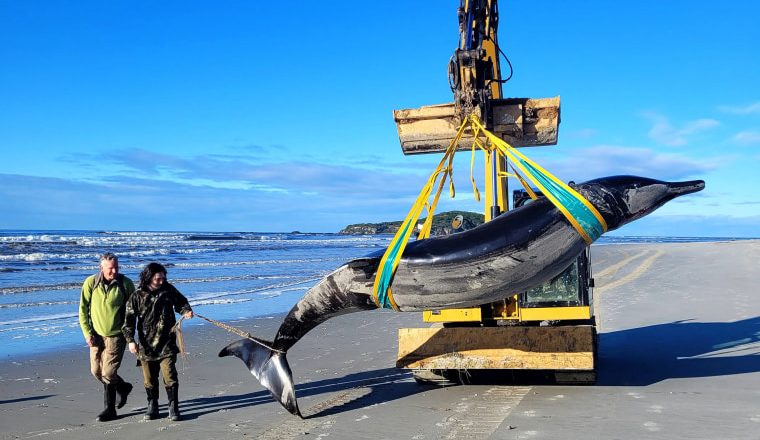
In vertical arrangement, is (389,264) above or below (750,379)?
above

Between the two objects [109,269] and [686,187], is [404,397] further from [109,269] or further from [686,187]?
[686,187]

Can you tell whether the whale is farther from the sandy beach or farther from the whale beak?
the sandy beach

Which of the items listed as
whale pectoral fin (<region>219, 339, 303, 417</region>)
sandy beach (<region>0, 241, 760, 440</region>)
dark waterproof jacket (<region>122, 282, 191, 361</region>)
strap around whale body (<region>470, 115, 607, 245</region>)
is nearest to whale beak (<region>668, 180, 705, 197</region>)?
strap around whale body (<region>470, 115, 607, 245</region>)

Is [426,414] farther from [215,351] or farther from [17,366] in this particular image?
[17,366]

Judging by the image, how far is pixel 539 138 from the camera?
7492mm

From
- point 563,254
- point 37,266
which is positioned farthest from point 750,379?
point 37,266

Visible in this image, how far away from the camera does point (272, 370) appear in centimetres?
725

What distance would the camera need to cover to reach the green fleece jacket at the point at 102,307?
7414 millimetres

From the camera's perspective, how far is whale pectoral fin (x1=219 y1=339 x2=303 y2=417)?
709 cm

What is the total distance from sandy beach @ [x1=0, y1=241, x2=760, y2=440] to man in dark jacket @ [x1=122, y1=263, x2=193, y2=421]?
344mm

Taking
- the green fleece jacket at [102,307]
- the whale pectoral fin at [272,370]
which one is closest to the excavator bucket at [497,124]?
the whale pectoral fin at [272,370]

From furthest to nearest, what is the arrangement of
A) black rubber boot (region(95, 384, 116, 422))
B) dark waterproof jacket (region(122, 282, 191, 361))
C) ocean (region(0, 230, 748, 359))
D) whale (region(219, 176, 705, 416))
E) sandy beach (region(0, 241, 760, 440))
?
ocean (region(0, 230, 748, 359))
black rubber boot (region(95, 384, 116, 422))
dark waterproof jacket (region(122, 282, 191, 361))
sandy beach (region(0, 241, 760, 440))
whale (region(219, 176, 705, 416))

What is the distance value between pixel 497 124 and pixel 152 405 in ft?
15.2

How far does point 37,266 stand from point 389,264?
29.2 metres
